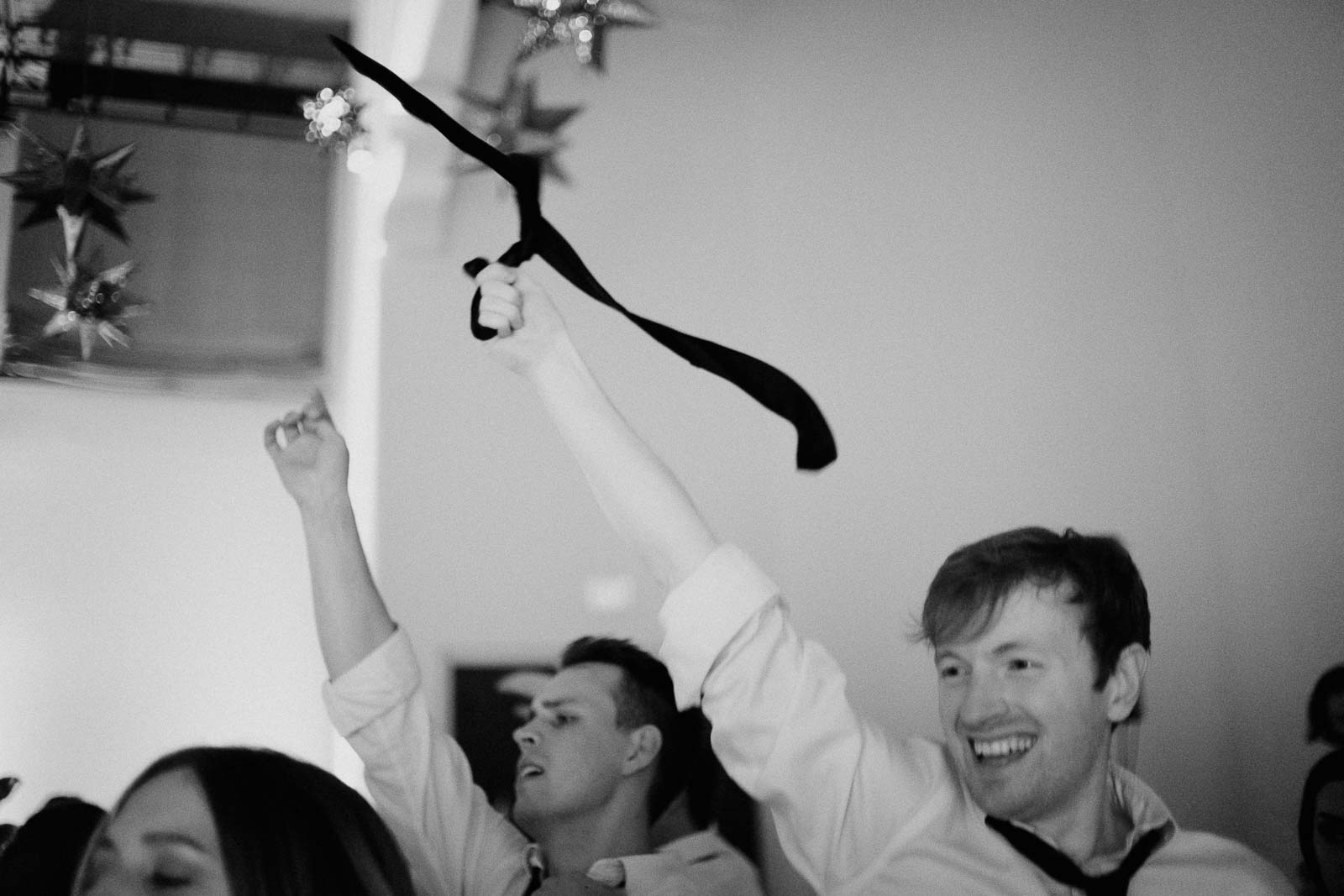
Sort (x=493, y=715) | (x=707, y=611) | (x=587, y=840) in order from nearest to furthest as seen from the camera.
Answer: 1. (x=707, y=611)
2. (x=587, y=840)
3. (x=493, y=715)

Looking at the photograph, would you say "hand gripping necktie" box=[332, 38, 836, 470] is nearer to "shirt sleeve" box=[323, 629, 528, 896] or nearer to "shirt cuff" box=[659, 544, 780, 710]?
"shirt cuff" box=[659, 544, 780, 710]

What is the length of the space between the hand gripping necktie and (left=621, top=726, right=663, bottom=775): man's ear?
51 cm

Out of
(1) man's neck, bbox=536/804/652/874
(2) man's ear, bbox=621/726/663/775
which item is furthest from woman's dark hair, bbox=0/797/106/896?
(2) man's ear, bbox=621/726/663/775

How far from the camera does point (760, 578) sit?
1.31 metres

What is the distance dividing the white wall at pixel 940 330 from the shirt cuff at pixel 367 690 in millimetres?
634

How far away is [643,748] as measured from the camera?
173 cm

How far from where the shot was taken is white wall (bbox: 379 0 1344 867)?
2240 mm

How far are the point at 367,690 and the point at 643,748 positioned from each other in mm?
395

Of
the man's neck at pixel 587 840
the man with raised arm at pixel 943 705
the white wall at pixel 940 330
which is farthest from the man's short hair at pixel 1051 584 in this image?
the white wall at pixel 940 330

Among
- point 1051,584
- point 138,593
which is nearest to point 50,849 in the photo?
point 138,593

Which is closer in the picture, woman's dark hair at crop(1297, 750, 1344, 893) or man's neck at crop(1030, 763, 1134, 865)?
man's neck at crop(1030, 763, 1134, 865)

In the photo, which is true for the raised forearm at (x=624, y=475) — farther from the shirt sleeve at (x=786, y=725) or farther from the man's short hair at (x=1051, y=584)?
the man's short hair at (x=1051, y=584)

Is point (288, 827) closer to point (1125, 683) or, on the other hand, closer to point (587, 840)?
point (587, 840)

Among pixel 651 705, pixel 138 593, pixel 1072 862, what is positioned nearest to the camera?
pixel 1072 862
